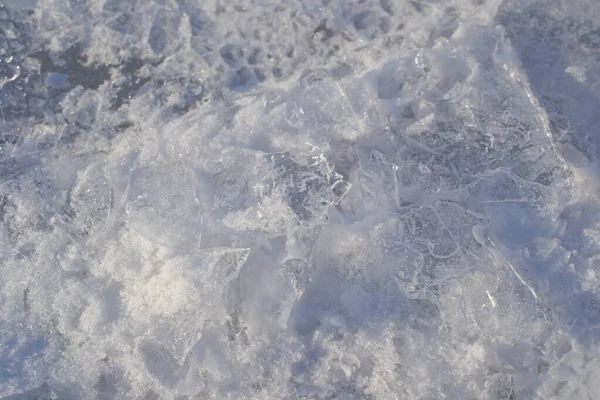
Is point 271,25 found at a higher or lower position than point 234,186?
higher

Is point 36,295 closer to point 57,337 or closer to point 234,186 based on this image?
point 57,337

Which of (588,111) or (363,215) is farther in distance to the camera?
(588,111)

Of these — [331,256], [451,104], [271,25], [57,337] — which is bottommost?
[57,337]

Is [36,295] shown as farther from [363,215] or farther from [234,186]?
[363,215]

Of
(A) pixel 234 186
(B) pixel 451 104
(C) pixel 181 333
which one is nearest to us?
(C) pixel 181 333

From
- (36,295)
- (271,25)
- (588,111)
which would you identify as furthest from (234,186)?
(588,111)

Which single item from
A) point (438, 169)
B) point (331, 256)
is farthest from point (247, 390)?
point (438, 169)

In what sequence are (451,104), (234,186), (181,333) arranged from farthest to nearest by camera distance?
(451,104) < (234,186) < (181,333)
